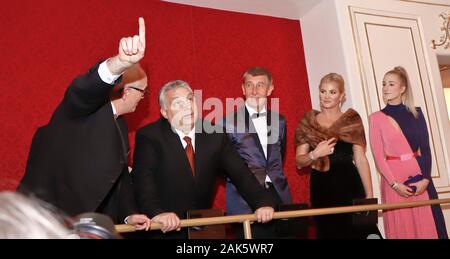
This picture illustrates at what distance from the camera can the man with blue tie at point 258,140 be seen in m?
3.49

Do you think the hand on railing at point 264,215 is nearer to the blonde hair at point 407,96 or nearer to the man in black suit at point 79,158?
the man in black suit at point 79,158

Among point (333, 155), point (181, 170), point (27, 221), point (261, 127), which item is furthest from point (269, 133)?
point (27, 221)

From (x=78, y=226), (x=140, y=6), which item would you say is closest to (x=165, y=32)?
(x=140, y=6)

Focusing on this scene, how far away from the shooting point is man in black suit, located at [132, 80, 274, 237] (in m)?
2.77

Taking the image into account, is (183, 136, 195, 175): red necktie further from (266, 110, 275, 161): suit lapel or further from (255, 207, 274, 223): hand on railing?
(266, 110, 275, 161): suit lapel

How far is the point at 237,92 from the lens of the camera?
502cm

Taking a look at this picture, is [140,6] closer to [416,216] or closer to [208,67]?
[208,67]

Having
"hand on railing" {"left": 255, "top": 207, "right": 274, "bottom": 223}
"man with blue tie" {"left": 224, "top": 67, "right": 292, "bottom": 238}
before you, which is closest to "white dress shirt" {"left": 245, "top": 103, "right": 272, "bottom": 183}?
"man with blue tie" {"left": 224, "top": 67, "right": 292, "bottom": 238}

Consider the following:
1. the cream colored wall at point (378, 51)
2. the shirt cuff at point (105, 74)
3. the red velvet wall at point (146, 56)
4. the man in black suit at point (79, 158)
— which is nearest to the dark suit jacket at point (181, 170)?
the man in black suit at point (79, 158)

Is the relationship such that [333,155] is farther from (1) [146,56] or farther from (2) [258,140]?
(1) [146,56]

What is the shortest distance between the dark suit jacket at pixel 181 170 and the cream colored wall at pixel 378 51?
226 cm

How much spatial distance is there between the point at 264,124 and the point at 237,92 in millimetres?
1455

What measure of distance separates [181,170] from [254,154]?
0.83 meters

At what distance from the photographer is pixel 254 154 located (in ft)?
11.4
